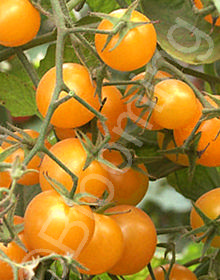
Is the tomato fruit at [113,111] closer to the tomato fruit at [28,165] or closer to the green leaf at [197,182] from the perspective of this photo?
the tomato fruit at [28,165]

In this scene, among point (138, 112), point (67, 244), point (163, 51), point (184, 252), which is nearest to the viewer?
point (67, 244)

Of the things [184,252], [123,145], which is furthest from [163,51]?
[184,252]

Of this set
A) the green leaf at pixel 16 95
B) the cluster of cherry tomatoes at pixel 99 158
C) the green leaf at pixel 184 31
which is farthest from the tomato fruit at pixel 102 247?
the green leaf at pixel 16 95

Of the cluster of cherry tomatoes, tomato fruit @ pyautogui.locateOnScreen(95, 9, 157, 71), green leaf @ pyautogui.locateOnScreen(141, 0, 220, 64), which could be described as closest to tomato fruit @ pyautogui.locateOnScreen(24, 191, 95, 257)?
the cluster of cherry tomatoes

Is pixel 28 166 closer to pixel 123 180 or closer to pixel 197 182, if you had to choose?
pixel 123 180

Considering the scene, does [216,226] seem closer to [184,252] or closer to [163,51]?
[163,51]

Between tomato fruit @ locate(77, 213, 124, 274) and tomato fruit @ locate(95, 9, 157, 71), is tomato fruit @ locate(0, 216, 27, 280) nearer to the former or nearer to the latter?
tomato fruit @ locate(77, 213, 124, 274)

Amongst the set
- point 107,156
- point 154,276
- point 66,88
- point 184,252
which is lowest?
point 184,252
